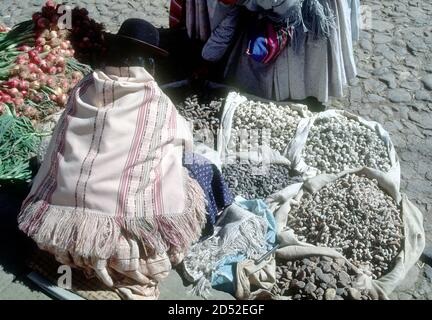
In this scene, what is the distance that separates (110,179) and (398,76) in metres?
3.61

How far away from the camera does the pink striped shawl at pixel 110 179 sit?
3.10 meters

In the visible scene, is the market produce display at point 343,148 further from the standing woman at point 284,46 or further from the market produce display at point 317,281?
the market produce display at point 317,281

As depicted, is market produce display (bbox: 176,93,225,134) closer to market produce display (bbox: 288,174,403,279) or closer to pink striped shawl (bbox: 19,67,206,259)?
market produce display (bbox: 288,174,403,279)

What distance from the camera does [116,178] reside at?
314 cm

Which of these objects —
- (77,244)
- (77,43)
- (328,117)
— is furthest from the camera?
(77,43)

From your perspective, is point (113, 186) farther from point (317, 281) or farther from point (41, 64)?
point (41, 64)

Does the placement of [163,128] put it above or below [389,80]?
above

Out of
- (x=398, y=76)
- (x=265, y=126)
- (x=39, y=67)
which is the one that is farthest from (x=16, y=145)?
(x=398, y=76)

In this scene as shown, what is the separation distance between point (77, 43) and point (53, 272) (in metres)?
2.62

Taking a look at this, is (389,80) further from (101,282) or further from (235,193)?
(101,282)

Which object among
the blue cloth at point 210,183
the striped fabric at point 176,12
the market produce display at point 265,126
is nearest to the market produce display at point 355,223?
the blue cloth at point 210,183

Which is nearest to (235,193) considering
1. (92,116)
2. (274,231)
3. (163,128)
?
(274,231)

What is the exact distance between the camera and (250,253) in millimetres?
3762

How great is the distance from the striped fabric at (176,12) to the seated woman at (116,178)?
8.34 feet
